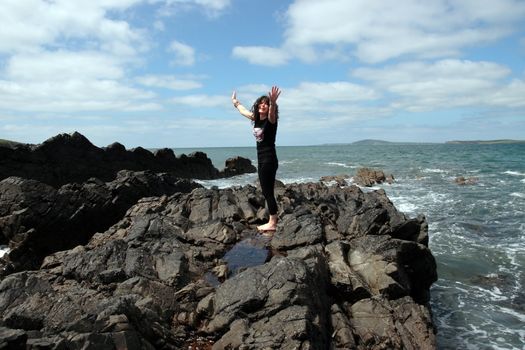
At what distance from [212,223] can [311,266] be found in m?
3.55

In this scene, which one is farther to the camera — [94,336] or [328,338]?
[328,338]

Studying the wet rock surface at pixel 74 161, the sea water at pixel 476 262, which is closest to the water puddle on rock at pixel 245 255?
the sea water at pixel 476 262

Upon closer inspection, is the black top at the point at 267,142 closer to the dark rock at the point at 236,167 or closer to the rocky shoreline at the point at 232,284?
the rocky shoreline at the point at 232,284

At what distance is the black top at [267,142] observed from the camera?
Answer: 833 cm

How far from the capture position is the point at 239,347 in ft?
18.1

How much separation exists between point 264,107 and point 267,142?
0.70 m

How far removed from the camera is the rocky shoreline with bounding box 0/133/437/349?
5.58 metres

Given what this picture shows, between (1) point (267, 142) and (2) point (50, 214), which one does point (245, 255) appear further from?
(2) point (50, 214)

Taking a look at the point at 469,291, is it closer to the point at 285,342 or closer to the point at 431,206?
the point at 285,342

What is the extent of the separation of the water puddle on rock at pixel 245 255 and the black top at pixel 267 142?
1.90 m

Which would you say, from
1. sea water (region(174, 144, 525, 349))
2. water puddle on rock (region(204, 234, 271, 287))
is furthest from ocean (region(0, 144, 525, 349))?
water puddle on rock (region(204, 234, 271, 287))

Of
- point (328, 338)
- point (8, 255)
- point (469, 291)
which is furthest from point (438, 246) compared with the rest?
point (8, 255)

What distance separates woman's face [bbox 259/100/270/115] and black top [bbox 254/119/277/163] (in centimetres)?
16

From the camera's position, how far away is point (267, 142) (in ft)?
27.6
